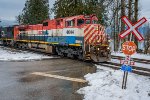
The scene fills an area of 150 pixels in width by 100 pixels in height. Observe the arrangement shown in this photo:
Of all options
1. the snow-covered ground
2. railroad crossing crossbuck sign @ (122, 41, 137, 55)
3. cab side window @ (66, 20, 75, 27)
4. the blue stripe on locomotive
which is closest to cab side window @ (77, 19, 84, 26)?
cab side window @ (66, 20, 75, 27)

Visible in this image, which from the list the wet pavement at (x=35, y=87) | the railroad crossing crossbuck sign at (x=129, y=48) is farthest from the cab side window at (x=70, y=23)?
the railroad crossing crossbuck sign at (x=129, y=48)

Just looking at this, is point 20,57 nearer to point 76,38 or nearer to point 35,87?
point 76,38

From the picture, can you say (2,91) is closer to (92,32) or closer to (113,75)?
(113,75)

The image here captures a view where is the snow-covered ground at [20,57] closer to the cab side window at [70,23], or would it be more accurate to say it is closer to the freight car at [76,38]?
the freight car at [76,38]

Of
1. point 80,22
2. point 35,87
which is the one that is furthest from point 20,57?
point 35,87

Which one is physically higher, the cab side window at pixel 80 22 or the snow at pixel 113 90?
the cab side window at pixel 80 22

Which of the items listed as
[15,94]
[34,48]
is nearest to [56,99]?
[15,94]

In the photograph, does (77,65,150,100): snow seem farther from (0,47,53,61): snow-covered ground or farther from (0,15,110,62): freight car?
(0,47,53,61): snow-covered ground

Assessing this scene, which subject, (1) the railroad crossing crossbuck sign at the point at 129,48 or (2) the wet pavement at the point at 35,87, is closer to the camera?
(2) the wet pavement at the point at 35,87

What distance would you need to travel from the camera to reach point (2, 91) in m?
9.66

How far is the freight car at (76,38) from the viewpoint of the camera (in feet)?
62.4

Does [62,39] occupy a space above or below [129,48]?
above

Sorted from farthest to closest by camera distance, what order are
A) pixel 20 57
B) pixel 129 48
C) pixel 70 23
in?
pixel 20 57 < pixel 70 23 < pixel 129 48

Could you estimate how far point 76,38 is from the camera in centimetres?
1986
